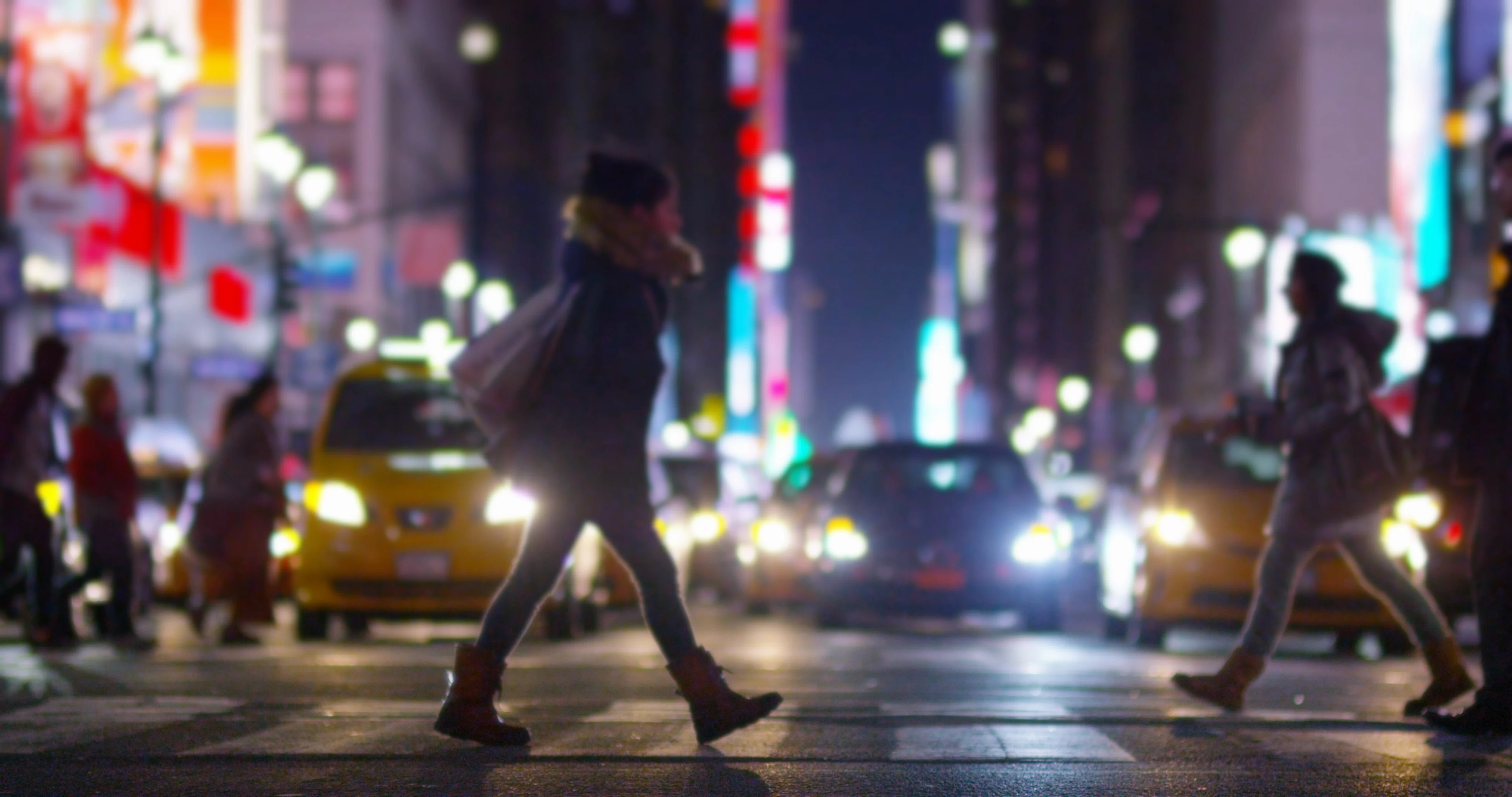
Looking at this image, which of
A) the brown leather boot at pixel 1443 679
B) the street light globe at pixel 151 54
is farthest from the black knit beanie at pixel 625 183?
the street light globe at pixel 151 54

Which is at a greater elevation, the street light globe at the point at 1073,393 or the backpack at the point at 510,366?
the street light globe at the point at 1073,393

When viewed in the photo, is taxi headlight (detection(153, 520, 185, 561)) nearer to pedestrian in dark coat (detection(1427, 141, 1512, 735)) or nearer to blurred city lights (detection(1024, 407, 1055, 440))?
pedestrian in dark coat (detection(1427, 141, 1512, 735))

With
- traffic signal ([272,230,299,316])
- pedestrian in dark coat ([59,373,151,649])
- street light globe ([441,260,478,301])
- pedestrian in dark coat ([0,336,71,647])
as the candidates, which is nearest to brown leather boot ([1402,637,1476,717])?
pedestrian in dark coat ([0,336,71,647])

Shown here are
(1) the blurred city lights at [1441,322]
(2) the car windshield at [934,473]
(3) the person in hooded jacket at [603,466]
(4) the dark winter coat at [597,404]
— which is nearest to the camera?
(3) the person in hooded jacket at [603,466]

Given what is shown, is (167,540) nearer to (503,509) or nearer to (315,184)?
(503,509)

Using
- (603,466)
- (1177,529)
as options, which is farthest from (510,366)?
(1177,529)

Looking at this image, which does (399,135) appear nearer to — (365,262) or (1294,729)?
(365,262)

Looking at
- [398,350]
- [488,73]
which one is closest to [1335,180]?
[488,73]

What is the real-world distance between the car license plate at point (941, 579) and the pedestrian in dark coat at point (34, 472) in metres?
6.41

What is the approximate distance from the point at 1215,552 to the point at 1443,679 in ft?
20.1

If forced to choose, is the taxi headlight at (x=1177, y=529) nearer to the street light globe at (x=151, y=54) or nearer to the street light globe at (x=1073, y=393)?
the street light globe at (x=151, y=54)

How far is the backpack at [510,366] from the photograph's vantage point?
7.61 m

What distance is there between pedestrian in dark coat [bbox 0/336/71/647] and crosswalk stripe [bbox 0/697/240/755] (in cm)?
453

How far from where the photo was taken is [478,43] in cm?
8600
